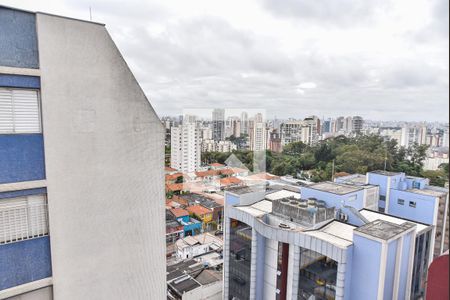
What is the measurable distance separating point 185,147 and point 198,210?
7.06 m

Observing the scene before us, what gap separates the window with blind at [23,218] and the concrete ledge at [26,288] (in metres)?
0.25

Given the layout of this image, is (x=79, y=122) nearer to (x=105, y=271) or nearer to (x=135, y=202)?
(x=135, y=202)

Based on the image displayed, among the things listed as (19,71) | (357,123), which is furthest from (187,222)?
(357,123)

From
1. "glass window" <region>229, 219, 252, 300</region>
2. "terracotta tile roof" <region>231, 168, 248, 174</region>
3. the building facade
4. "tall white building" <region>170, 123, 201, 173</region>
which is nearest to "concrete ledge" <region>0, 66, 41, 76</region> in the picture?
the building facade

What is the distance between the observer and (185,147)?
18234mm

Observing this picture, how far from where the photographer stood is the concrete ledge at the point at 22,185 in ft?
4.64

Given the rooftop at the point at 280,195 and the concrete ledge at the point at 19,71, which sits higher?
the concrete ledge at the point at 19,71

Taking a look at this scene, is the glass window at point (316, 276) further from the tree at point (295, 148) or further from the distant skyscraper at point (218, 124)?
the tree at point (295, 148)

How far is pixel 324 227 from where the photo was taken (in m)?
4.92

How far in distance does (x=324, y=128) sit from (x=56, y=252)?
29.0 meters

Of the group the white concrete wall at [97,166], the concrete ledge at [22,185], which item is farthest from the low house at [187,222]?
the concrete ledge at [22,185]

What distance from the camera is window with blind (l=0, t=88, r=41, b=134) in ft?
4.61

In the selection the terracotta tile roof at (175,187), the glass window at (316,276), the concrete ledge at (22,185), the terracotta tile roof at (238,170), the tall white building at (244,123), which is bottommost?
A: the terracotta tile roof at (175,187)

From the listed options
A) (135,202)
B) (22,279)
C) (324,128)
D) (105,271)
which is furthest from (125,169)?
(324,128)
